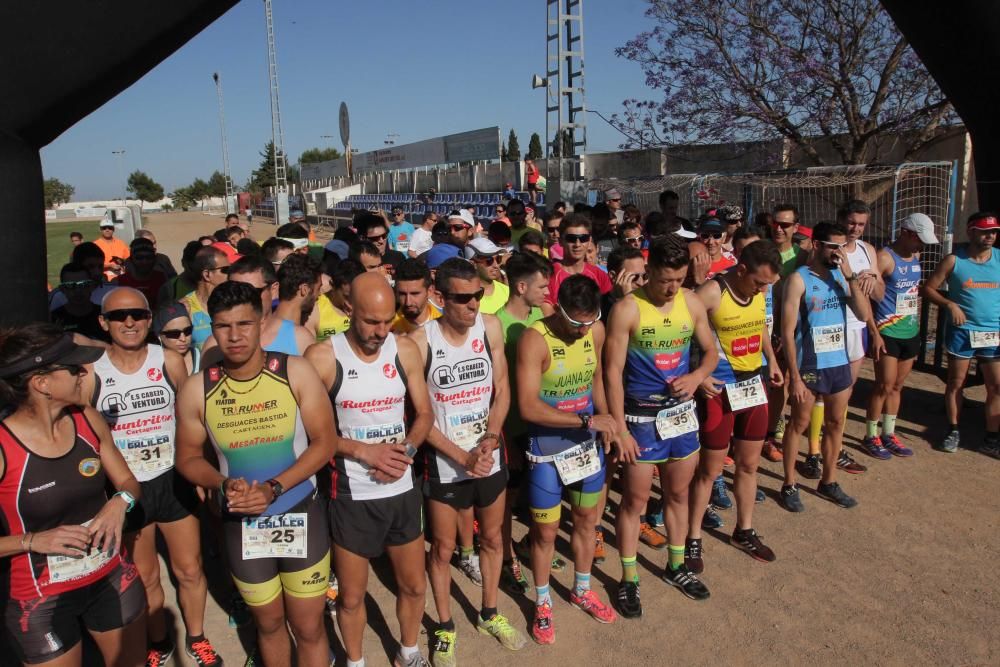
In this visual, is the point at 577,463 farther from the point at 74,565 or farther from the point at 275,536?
the point at 74,565

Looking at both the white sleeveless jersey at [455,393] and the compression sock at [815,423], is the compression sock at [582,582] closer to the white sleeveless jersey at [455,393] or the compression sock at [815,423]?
the white sleeveless jersey at [455,393]

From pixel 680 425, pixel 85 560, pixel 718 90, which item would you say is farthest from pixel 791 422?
pixel 718 90

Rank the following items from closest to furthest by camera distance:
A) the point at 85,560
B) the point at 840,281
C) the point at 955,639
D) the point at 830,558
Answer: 1. the point at 85,560
2. the point at 955,639
3. the point at 830,558
4. the point at 840,281

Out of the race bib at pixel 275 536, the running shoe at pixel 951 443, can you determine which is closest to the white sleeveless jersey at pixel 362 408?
the race bib at pixel 275 536

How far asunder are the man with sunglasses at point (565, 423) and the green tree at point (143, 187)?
106508mm

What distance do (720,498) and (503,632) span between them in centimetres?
222

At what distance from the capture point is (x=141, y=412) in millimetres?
3221

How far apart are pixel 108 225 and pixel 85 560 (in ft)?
33.7

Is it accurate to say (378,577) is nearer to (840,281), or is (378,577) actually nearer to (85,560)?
(85,560)

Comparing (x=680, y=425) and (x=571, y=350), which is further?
(x=680, y=425)

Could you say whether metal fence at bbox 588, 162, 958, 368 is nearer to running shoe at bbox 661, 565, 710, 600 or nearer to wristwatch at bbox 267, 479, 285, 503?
running shoe at bbox 661, 565, 710, 600

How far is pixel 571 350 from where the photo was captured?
3.50 metres

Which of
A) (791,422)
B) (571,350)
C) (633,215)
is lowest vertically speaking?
(791,422)

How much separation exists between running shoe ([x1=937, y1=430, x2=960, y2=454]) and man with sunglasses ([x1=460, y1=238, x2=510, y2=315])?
4.08 metres
